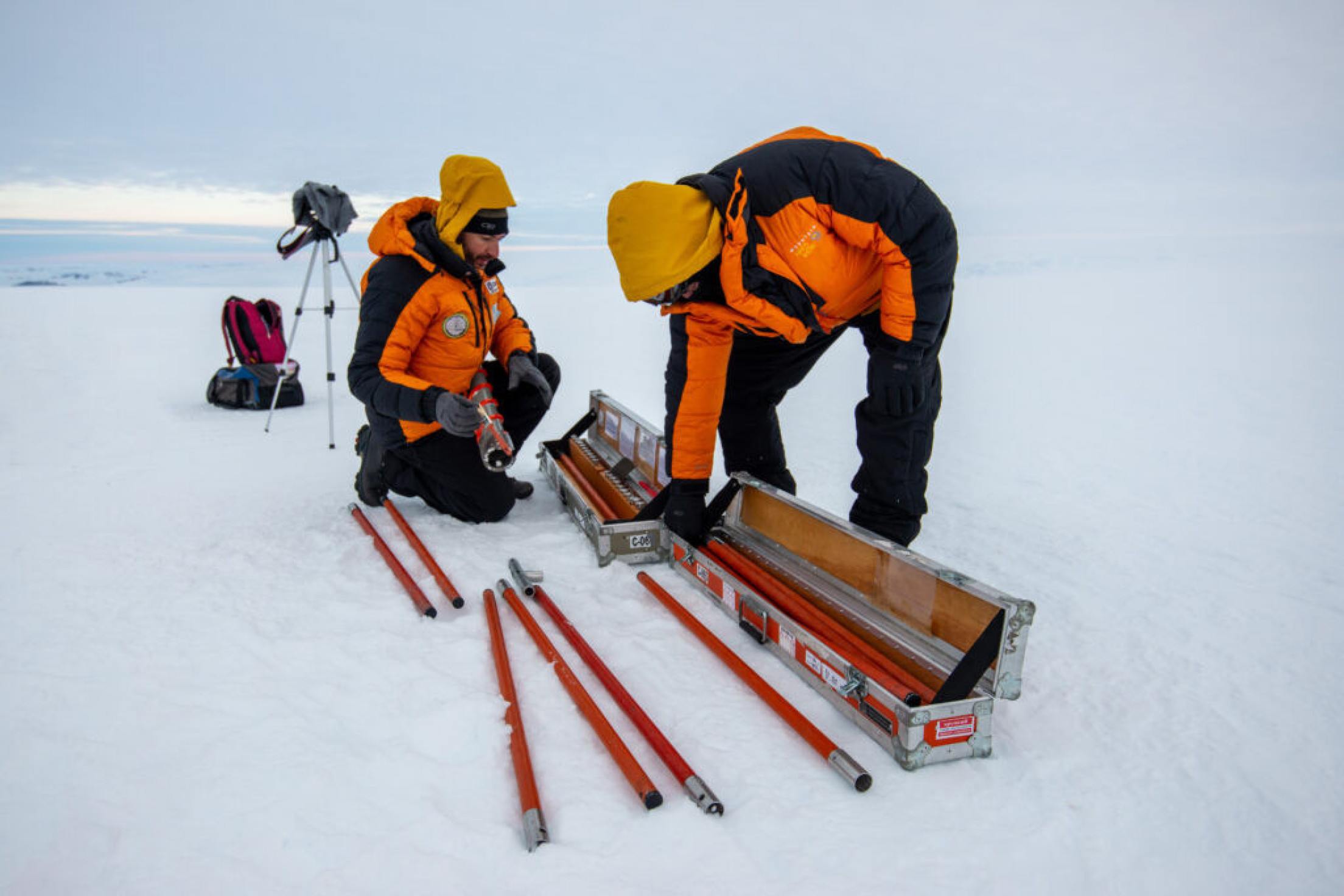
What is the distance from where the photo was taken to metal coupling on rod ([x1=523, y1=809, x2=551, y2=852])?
5.05 feet

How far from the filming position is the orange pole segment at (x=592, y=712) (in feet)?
5.34

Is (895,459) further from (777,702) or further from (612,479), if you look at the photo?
(612,479)

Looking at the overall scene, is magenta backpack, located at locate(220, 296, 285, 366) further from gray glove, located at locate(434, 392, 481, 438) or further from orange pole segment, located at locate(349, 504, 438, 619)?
gray glove, located at locate(434, 392, 481, 438)

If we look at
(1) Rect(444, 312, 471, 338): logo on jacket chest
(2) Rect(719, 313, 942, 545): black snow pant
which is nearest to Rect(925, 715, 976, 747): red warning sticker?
(2) Rect(719, 313, 942, 545): black snow pant

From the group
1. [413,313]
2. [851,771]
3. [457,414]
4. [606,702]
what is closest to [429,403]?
[457,414]

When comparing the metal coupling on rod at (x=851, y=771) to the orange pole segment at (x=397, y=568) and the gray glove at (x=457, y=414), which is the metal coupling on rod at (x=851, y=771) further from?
the gray glove at (x=457, y=414)

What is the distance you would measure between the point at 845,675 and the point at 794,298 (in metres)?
1.14

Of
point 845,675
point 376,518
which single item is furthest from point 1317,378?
point 376,518

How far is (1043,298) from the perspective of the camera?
48.8ft

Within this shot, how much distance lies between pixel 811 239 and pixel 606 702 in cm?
145

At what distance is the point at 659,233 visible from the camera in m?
2.20

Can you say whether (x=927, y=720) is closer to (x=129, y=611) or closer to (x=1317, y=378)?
(x=129, y=611)

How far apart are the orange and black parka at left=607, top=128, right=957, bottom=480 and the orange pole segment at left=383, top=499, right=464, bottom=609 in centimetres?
113

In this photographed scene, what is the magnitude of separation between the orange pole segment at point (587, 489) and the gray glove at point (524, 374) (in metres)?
0.41
